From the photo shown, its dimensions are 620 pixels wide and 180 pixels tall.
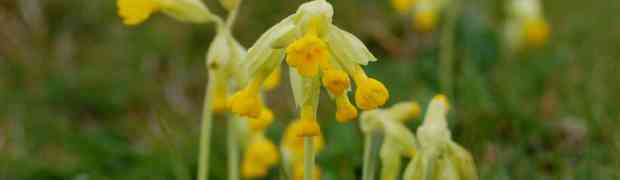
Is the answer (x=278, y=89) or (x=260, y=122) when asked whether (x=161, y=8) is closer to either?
(x=260, y=122)

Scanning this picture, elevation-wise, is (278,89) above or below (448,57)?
below

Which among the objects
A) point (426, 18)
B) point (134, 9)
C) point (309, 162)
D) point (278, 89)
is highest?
point (134, 9)

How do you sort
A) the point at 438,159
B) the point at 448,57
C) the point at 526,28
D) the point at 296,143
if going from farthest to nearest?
the point at 526,28 → the point at 448,57 → the point at 296,143 → the point at 438,159

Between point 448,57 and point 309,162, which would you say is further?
point 448,57

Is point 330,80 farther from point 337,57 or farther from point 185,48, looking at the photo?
point 185,48

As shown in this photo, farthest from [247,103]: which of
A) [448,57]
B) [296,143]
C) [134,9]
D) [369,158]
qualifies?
[448,57]

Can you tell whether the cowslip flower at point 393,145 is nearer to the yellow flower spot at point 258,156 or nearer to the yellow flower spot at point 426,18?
the yellow flower spot at point 258,156

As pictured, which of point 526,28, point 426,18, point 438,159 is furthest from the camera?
point 526,28
